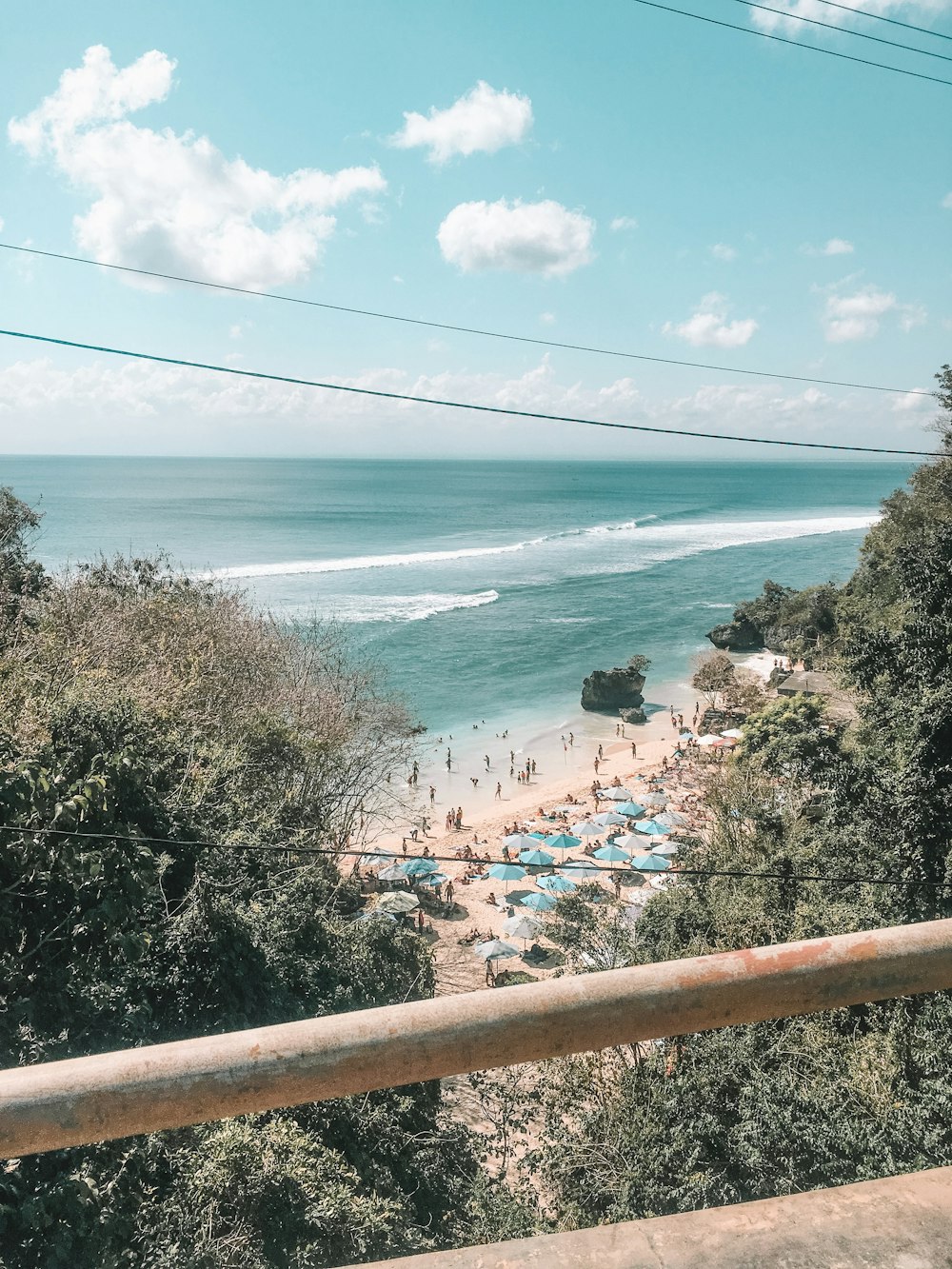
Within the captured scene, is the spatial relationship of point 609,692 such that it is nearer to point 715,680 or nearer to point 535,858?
point 715,680

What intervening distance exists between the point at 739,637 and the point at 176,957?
164 feet

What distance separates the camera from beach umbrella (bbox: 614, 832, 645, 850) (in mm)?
24766

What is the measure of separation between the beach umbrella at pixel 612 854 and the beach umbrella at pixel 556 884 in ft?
3.76

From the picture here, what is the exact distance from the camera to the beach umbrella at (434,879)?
24.6 metres

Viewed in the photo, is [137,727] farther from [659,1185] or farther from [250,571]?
[250,571]

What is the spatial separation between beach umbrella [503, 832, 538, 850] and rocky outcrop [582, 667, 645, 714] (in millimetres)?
18320

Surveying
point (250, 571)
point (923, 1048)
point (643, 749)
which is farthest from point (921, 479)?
point (250, 571)

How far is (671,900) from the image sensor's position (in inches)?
599

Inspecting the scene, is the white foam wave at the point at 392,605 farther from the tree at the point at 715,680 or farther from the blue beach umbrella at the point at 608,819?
the blue beach umbrella at the point at 608,819

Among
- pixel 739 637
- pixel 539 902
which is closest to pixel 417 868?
pixel 539 902

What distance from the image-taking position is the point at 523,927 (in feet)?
66.4

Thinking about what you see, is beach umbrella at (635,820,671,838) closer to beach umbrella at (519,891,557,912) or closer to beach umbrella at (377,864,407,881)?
beach umbrella at (519,891,557,912)

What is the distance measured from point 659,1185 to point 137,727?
901 centimetres

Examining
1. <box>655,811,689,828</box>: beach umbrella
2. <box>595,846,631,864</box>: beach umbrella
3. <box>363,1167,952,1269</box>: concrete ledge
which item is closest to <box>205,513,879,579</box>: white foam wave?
<box>655,811,689,828</box>: beach umbrella
